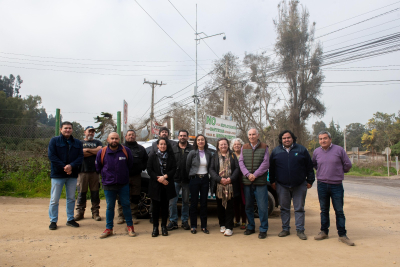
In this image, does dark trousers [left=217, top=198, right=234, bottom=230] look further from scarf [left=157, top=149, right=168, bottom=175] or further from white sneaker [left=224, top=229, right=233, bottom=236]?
scarf [left=157, top=149, right=168, bottom=175]

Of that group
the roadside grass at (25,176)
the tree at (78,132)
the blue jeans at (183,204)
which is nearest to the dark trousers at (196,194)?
the blue jeans at (183,204)

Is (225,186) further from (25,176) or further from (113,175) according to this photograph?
(25,176)

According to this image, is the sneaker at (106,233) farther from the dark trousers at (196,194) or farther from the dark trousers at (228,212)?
the dark trousers at (228,212)

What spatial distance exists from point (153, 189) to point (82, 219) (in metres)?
1.97

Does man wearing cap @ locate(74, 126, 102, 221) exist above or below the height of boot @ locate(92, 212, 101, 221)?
above

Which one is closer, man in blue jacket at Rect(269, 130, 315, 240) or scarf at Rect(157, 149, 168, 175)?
man in blue jacket at Rect(269, 130, 315, 240)

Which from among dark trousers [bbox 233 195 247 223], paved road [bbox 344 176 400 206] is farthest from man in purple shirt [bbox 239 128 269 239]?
paved road [bbox 344 176 400 206]

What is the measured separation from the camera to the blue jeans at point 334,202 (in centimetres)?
435

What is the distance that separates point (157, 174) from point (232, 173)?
134 centimetres

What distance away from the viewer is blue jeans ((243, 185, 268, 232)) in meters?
4.68

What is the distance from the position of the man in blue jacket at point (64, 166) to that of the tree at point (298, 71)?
23368 mm

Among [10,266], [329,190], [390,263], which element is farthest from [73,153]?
[390,263]

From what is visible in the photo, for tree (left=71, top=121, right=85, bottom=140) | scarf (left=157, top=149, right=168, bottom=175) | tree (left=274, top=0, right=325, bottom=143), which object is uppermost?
tree (left=274, top=0, right=325, bottom=143)

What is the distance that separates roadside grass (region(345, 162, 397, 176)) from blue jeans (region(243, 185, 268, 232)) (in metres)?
22.0
